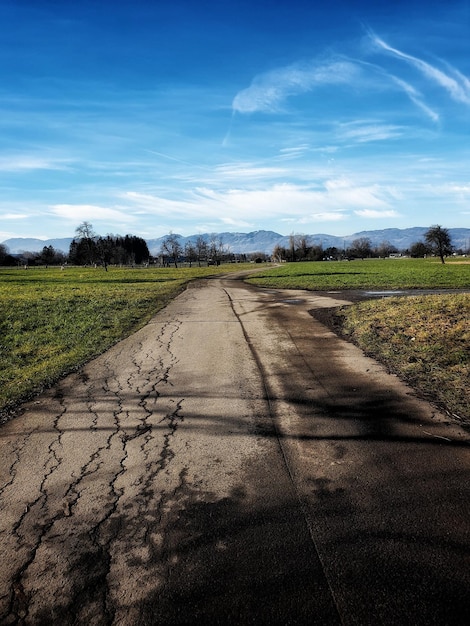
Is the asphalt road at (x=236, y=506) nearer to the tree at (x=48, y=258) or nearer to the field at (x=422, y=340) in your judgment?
the field at (x=422, y=340)

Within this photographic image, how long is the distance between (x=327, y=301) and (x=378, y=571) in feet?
51.7

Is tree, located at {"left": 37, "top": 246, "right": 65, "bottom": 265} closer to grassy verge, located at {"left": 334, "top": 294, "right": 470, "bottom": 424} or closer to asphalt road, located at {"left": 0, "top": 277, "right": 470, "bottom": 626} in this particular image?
A: grassy verge, located at {"left": 334, "top": 294, "right": 470, "bottom": 424}

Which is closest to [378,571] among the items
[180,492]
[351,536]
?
[351,536]

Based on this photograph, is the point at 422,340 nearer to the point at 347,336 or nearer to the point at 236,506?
the point at 347,336

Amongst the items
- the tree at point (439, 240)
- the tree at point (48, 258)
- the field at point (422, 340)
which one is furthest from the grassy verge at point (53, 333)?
the tree at point (48, 258)

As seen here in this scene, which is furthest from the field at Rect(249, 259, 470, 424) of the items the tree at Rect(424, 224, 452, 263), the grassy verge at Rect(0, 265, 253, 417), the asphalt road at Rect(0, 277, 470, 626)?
the tree at Rect(424, 224, 452, 263)

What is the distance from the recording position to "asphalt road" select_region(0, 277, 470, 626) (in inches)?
108

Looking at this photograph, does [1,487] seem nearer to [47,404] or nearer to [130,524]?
[130,524]

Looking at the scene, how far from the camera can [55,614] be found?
2.73m

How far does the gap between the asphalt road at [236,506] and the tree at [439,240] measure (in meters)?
58.4

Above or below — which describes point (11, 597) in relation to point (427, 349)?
below

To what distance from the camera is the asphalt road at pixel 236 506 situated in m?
2.76

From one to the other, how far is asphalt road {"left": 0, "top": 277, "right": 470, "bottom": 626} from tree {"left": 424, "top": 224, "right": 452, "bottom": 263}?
58.4 m

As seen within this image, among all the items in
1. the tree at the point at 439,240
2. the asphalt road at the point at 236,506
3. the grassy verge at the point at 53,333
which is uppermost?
the tree at the point at 439,240
